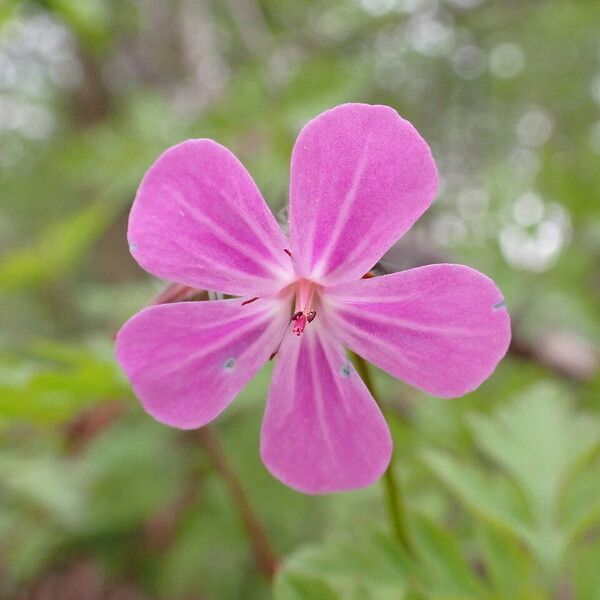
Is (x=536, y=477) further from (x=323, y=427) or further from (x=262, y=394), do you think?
(x=262, y=394)

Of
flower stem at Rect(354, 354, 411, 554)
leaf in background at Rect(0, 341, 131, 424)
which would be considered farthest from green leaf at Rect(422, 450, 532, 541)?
leaf in background at Rect(0, 341, 131, 424)

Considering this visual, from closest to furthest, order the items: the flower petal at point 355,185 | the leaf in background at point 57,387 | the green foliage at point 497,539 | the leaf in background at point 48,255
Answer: the flower petal at point 355,185 < the green foliage at point 497,539 < the leaf in background at point 57,387 < the leaf in background at point 48,255

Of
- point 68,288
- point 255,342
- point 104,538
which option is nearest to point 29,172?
point 68,288

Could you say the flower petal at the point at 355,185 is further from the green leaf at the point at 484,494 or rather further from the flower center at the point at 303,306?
the green leaf at the point at 484,494

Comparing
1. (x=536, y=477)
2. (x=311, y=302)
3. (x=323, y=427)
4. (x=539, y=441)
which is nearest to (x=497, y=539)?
(x=536, y=477)

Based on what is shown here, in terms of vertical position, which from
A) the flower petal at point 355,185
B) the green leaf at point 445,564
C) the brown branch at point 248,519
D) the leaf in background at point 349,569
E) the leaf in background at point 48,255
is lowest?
the brown branch at point 248,519

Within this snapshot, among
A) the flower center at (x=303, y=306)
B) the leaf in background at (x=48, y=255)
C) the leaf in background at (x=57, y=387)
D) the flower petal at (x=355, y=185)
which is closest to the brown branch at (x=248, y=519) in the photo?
the leaf in background at (x=57, y=387)

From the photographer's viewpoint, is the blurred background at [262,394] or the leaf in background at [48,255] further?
the leaf in background at [48,255]

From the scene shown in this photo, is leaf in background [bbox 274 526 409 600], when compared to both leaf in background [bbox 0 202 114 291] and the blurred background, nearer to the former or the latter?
the blurred background

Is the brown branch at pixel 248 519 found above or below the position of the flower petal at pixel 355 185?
below
